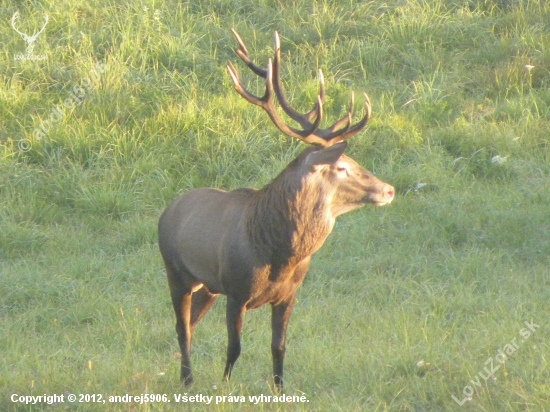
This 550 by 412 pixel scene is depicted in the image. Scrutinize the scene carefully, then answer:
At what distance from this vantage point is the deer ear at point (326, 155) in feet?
14.9

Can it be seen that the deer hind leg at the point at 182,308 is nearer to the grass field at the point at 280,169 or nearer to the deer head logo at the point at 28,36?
the grass field at the point at 280,169

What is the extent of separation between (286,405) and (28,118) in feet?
19.2

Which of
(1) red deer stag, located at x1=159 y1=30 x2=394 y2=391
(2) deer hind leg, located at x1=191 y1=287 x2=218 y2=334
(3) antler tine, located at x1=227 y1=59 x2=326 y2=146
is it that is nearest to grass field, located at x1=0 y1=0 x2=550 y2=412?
(2) deer hind leg, located at x1=191 y1=287 x2=218 y2=334

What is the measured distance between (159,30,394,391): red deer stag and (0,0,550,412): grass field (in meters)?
0.56

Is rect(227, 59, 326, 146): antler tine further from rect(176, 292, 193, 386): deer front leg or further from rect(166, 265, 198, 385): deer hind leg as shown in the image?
rect(176, 292, 193, 386): deer front leg

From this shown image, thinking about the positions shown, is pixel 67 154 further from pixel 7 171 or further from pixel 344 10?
pixel 344 10

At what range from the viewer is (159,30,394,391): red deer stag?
4668mm

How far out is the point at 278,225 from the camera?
15.4 feet

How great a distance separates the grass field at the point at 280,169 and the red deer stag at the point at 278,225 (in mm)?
558

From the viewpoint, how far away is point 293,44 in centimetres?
1087

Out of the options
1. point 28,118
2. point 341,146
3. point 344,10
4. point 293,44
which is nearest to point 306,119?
point 341,146

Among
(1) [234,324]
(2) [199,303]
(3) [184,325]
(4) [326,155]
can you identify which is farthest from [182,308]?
(4) [326,155]

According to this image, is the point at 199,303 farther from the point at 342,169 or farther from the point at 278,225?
the point at 342,169

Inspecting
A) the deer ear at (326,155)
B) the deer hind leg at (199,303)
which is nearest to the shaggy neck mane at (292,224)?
the deer ear at (326,155)
